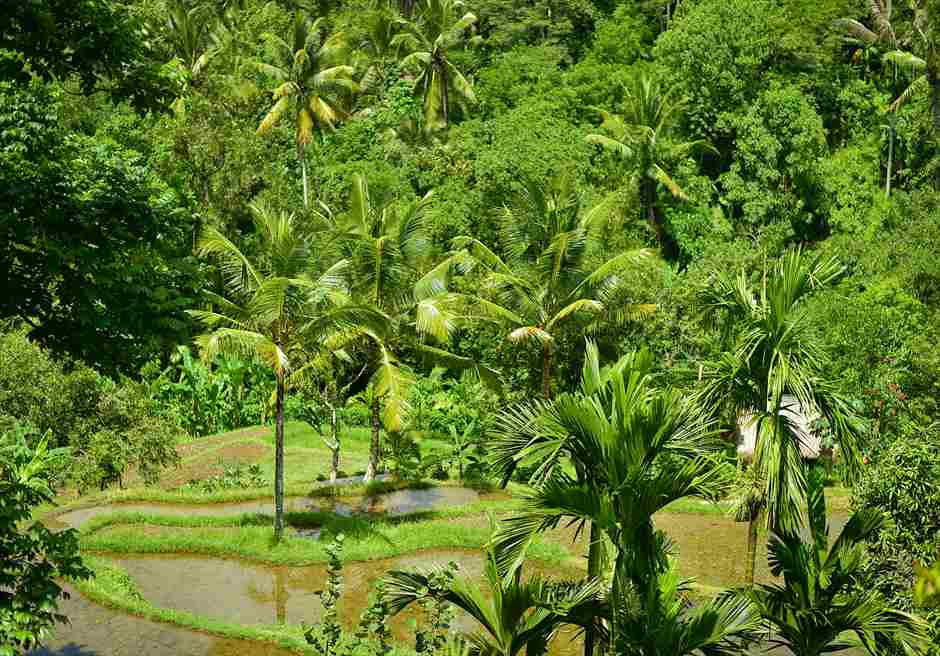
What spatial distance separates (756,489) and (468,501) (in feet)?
31.3

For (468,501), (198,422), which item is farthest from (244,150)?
(468,501)

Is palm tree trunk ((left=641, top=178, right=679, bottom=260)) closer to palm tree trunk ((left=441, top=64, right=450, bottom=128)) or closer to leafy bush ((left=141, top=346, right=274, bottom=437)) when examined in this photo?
palm tree trunk ((left=441, top=64, right=450, bottom=128))

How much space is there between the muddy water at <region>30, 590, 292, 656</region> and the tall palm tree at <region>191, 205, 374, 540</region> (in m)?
3.79

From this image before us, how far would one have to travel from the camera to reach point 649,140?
3378 centimetres

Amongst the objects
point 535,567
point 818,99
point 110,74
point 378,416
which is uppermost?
point 818,99

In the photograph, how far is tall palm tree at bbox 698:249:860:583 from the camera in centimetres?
1152

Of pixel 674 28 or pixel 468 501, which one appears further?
pixel 674 28

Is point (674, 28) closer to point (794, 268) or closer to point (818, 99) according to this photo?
point (818, 99)

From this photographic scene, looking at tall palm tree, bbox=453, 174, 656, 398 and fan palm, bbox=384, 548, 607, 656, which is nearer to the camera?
fan palm, bbox=384, 548, 607, 656

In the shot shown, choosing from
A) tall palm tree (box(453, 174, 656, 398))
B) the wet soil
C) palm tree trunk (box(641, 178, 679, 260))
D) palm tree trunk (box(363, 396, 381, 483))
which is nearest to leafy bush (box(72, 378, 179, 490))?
the wet soil

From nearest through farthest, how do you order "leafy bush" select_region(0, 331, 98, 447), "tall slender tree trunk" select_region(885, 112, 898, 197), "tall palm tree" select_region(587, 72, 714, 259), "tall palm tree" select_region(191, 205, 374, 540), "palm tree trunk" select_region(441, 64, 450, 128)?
"tall palm tree" select_region(191, 205, 374, 540) < "leafy bush" select_region(0, 331, 98, 447) < "tall slender tree trunk" select_region(885, 112, 898, 197) < "tall palm tree" select_region(587, 72, 714, 259) < "palm tree trunk" select_region(441, 64, 450, 128)

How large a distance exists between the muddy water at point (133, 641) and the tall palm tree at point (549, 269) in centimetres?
993

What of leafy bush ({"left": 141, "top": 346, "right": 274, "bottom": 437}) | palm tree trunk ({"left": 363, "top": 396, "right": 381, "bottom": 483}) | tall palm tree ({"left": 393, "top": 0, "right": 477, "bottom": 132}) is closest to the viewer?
palm tree trunk ({"left": 363, "top": 396, "right": 381, "bottom": 483})

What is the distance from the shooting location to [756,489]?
12570 mm
